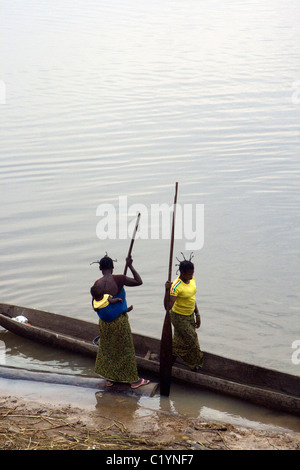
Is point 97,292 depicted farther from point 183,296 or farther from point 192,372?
point 192,372

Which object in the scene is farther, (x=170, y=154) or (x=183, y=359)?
(x=170, y=154)

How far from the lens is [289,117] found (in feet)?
62.0

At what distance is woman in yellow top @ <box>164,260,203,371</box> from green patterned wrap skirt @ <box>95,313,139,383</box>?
20.5 inches

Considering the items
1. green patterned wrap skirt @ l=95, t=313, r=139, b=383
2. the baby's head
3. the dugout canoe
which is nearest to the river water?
the dugout canoe

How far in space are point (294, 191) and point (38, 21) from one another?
24.4m

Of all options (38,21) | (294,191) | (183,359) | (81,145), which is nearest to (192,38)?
(38,21)

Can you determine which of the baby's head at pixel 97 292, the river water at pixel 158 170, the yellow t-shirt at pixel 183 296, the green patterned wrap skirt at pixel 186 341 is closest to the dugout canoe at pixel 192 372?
the green patterned wrap skirt at pixel 186 341

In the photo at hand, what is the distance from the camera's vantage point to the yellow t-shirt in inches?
258

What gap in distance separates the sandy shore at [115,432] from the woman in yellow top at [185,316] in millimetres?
779

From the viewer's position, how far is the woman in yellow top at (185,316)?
6516 mm

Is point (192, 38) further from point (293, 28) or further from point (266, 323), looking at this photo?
point (266, 323)

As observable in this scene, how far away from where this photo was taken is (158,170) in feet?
49.4

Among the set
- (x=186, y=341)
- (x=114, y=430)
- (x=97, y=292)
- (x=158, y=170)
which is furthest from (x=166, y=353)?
(x=158, y=170)

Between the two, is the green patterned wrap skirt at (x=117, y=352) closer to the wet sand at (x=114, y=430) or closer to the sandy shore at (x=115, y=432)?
the wet sand at (x=114, y=430)
